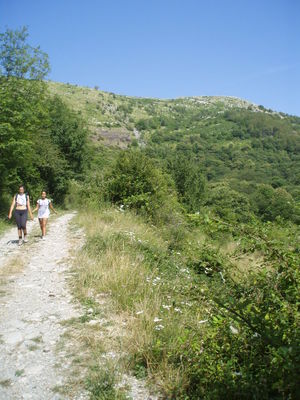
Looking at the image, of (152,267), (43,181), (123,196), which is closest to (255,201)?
(43,181)

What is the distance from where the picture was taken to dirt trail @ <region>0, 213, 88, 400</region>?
322cm

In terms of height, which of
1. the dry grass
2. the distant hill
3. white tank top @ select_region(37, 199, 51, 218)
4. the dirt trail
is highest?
the distant hill

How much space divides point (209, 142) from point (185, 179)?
97132 millimetres

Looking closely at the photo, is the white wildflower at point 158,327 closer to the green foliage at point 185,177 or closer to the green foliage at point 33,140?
the green foliage at point 33,140

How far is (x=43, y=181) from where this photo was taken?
2502 cm

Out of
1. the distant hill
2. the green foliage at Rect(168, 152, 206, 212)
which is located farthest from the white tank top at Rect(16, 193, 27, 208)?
the distant hill

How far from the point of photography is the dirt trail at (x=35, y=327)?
10.6ft

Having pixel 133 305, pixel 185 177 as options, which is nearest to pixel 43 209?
pixel 133 305

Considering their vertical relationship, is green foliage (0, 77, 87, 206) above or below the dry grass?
above

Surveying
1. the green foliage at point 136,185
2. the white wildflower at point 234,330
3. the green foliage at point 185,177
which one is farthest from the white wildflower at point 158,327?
the green foliage at point 185,177

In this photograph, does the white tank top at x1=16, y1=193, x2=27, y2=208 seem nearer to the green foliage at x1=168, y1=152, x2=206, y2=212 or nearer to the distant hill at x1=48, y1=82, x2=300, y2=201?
the green foliage at x1=168, y1=152, x2=206, y2=212

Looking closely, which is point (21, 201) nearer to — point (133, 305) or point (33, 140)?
point (133, 305)

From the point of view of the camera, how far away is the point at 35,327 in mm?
4387

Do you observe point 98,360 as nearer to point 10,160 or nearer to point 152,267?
point 152,267
